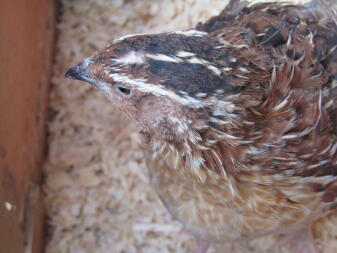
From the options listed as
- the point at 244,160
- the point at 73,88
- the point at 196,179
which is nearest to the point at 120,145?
the point at 73,88

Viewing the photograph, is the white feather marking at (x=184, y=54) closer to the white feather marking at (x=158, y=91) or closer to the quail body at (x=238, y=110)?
the quail body at (x=238, y=110)

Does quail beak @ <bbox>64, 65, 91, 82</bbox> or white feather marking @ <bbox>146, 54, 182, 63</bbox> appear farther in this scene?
quail beak @ <bbox>64, 65, 91, 82</bbox>

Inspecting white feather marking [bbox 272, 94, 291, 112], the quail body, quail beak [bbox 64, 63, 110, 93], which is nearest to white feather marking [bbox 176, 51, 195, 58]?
the quail body

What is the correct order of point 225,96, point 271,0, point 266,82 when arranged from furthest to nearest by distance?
point 271,0 → point 266,82 → point 225,96

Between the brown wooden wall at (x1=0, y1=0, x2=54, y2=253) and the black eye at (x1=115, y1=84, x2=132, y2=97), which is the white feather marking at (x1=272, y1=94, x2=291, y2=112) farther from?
the brown wooden wall at (x1=0, y1=0, x2=54, y2=253)

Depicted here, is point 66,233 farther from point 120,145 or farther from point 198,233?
point 198,233
